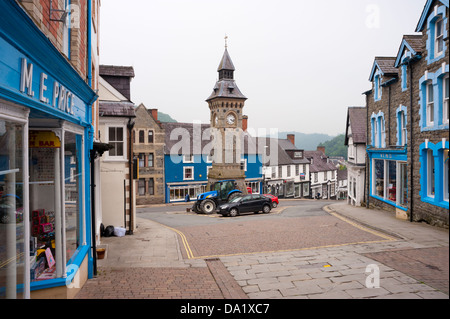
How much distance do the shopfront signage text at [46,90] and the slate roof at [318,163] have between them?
53961 millimetres

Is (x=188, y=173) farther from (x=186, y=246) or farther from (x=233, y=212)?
(x=186, y=246)

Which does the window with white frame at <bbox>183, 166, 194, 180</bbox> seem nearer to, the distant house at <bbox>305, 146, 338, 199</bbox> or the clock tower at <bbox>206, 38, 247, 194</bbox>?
the clock tower at <bbox>206, 38, 247, 194</bbox>

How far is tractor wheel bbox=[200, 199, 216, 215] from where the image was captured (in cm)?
2606

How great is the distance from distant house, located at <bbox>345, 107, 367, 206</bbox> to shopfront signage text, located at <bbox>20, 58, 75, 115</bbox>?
21.9 meters

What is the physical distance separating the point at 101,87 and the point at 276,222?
10812 millimetres

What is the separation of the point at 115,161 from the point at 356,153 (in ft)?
60.4

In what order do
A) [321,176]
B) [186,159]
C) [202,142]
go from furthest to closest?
[321,176], [202,142], [186,159]

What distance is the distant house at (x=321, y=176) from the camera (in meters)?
58.4

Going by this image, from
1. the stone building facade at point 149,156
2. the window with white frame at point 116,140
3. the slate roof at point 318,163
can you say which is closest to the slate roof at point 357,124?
the window with white frame at point 116,140

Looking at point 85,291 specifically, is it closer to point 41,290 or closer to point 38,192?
point 41,290

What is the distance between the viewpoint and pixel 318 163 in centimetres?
6125

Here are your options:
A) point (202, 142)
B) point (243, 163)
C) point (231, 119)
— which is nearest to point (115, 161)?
point (231, 119)

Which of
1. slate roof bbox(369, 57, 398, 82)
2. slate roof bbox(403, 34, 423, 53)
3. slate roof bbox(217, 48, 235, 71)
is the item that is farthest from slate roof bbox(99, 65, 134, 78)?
slate roof bbox(217, 48, 235, 71)

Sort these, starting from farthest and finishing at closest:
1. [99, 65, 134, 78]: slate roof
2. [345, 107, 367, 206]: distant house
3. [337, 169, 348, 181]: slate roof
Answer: [337, 169, 348, 181]: slate roof
[345, 107, 367, 206]: distant house
[99, 65, 134, 78]: slate roof
